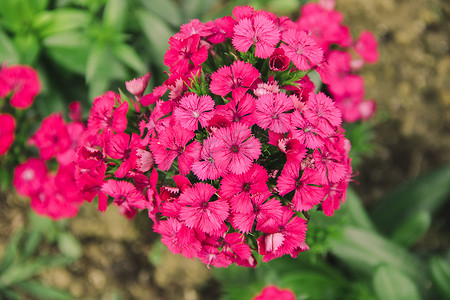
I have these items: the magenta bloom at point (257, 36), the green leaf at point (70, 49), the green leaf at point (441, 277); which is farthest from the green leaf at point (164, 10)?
the green leaf at point (441, 277)

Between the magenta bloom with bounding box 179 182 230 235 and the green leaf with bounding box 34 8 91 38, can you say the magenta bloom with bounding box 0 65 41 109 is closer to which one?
the green leaf with bounding box 34 8 91 38

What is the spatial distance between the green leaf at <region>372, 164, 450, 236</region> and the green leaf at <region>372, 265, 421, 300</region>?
48 centimetres

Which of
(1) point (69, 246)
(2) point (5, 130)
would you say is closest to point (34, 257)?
(1) point (69, 246)

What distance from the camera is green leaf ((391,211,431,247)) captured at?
198 centimetres

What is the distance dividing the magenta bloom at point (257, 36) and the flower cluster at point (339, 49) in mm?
613

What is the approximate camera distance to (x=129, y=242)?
9.16ft

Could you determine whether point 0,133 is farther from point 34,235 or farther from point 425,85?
point 425,85

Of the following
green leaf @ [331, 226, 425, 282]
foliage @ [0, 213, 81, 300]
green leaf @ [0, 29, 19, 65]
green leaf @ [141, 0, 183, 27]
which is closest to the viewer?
green leaf @ [331, 226, 425, 282]

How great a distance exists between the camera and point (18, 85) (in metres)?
1.88

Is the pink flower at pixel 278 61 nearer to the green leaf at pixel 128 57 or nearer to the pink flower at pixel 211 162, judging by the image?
the pink flower at pixel 211 162

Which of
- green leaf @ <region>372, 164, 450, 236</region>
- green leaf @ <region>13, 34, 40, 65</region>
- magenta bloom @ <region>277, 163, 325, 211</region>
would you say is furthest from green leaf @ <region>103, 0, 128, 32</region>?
green leaf @ <region>372, 164, 450, 236</region>

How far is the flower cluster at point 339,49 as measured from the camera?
1771mm

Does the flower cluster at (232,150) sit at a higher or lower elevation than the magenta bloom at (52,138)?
higher

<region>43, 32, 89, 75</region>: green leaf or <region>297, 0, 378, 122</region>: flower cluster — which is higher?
<region>297, 0, 378, 122</region>: flower cluster
